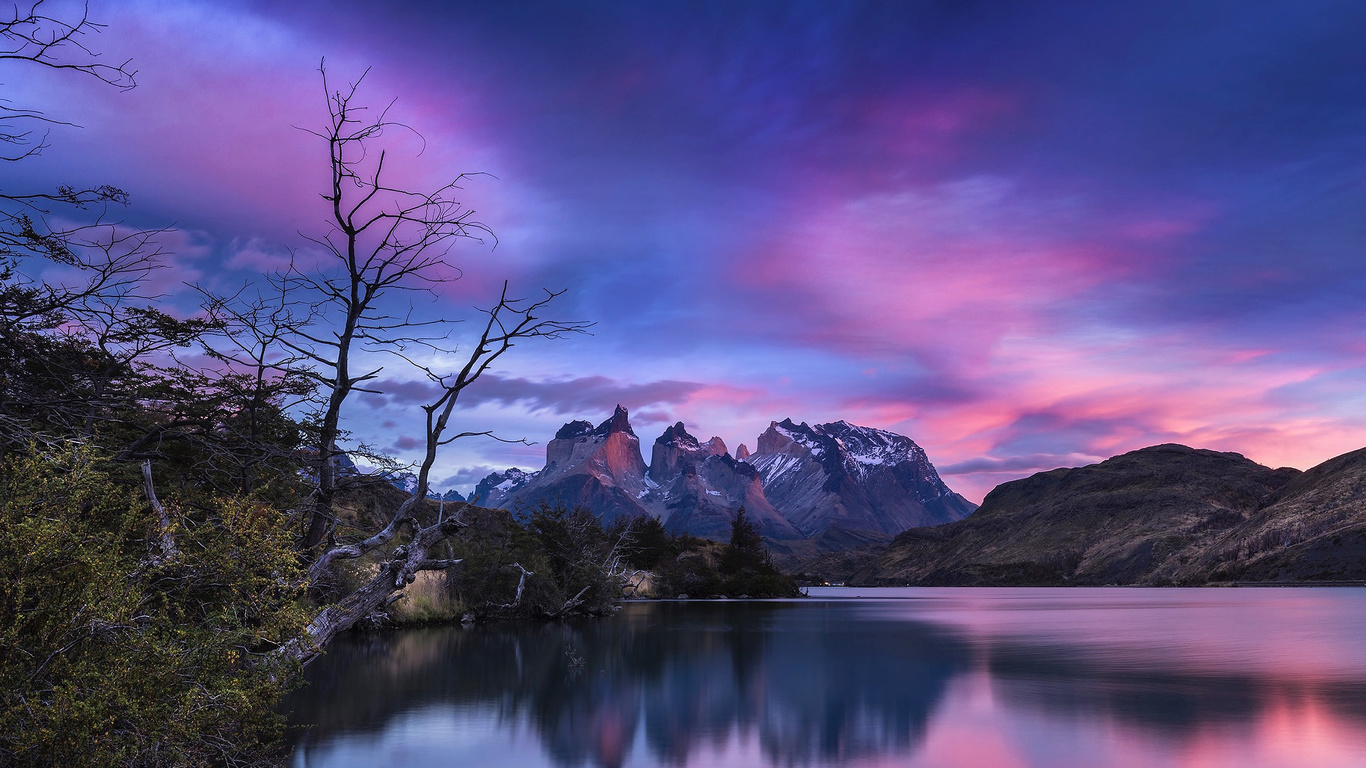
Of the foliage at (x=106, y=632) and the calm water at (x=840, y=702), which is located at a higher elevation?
A: the foliage at (x=106, y=632)

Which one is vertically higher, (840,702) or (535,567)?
(535,567)

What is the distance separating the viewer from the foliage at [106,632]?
8516 millimetres

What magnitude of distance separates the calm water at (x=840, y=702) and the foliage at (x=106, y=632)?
647 centimetres

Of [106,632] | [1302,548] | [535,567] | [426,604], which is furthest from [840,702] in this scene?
[1302,548]

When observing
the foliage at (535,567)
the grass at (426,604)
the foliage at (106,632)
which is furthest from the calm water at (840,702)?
the foliage at (535,567)

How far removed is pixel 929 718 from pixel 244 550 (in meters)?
17.0

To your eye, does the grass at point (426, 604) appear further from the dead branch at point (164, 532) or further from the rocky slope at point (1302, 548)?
the rocky slope at point (1302, 548)

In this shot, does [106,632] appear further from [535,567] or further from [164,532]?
[535,567]

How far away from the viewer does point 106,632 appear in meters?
9.41

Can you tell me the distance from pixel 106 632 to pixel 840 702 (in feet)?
64.0

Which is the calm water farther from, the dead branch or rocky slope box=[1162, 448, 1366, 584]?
rocky slope box=[1162, 448, 1366, 584]

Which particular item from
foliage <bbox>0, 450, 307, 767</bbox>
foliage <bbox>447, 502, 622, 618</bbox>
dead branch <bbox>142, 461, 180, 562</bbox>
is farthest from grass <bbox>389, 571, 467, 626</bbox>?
foliage <bbox>0, 450, 307, 767</bbox>

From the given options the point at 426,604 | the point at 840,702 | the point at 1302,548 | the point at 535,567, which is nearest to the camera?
the point at 840,702

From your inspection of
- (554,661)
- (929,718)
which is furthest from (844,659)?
(929,718)
